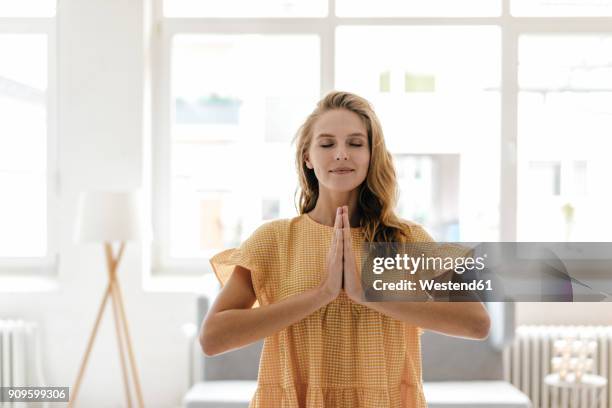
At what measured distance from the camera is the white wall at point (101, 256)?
310cm

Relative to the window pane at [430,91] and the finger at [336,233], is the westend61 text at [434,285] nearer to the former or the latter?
the finger at [336,233]

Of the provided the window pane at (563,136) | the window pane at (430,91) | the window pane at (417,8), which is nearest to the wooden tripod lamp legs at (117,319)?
the window pane at (430,91)

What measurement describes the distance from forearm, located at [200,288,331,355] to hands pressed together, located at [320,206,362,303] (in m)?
0.02

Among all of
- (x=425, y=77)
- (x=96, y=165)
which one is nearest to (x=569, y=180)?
(x=425, y=77)

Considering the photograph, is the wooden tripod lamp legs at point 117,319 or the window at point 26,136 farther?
the window at point 26,136

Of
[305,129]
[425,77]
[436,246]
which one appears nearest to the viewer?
[436,246]

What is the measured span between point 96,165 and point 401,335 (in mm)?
2460

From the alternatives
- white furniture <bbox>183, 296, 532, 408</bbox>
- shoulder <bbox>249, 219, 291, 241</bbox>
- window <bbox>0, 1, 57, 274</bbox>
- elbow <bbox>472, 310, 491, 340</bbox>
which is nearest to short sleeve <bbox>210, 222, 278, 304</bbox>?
shoulder <bbox>249, 219, 291, 241</bbox>

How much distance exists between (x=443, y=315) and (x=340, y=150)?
27cm

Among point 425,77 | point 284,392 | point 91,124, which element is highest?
point 425,77

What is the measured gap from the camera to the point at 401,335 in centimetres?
98

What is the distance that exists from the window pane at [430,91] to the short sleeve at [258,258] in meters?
2.30

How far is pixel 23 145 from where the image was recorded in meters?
3.31

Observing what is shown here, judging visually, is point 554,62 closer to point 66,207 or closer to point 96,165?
point 96,165
